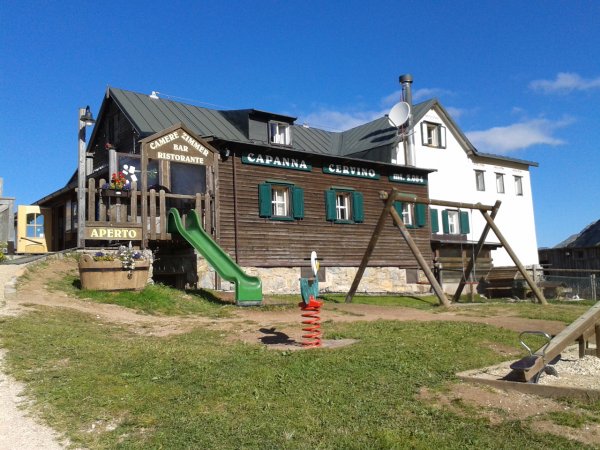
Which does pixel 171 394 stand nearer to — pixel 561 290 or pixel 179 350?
A: pixel 179 350

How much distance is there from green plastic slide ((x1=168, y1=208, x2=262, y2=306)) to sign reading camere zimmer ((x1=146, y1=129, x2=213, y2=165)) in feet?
7.47

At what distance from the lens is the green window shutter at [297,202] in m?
22.8

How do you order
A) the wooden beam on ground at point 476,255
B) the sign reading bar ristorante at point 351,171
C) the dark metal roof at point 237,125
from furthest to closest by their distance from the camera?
1. the sign reading bar ristorante at point 351,171
2. the dark metal roof at point 237,125
3. the wooden beam on ground at point 476,255

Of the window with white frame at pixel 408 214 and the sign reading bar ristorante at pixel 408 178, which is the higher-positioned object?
the sign reading bar ristorante at pixel 408 178

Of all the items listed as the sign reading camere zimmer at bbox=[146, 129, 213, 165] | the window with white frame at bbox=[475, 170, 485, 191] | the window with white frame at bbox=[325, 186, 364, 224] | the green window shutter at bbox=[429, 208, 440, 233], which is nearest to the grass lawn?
the sign reading camere zimmer at bbox=[146, 129, 213, 165]

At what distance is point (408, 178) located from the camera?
27719 mm

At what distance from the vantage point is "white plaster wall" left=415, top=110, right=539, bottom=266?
32.9 metres

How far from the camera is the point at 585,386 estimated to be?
6.33 metres

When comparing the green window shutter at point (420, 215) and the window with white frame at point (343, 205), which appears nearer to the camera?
the window with white frame at point (343, 205)

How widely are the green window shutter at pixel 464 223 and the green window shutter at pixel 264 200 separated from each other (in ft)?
48.9

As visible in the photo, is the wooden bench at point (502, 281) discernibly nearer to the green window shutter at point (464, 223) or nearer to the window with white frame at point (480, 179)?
the green window shutter at point (464, 223)

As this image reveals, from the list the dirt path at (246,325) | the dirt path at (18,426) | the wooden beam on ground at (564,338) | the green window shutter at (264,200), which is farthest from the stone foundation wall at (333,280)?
the wooden beam on ground at (564,338)

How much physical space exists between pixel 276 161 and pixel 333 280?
18.6 feet

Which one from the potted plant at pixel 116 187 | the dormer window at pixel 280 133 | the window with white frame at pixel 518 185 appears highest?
the dormer window at pixel 280 133
